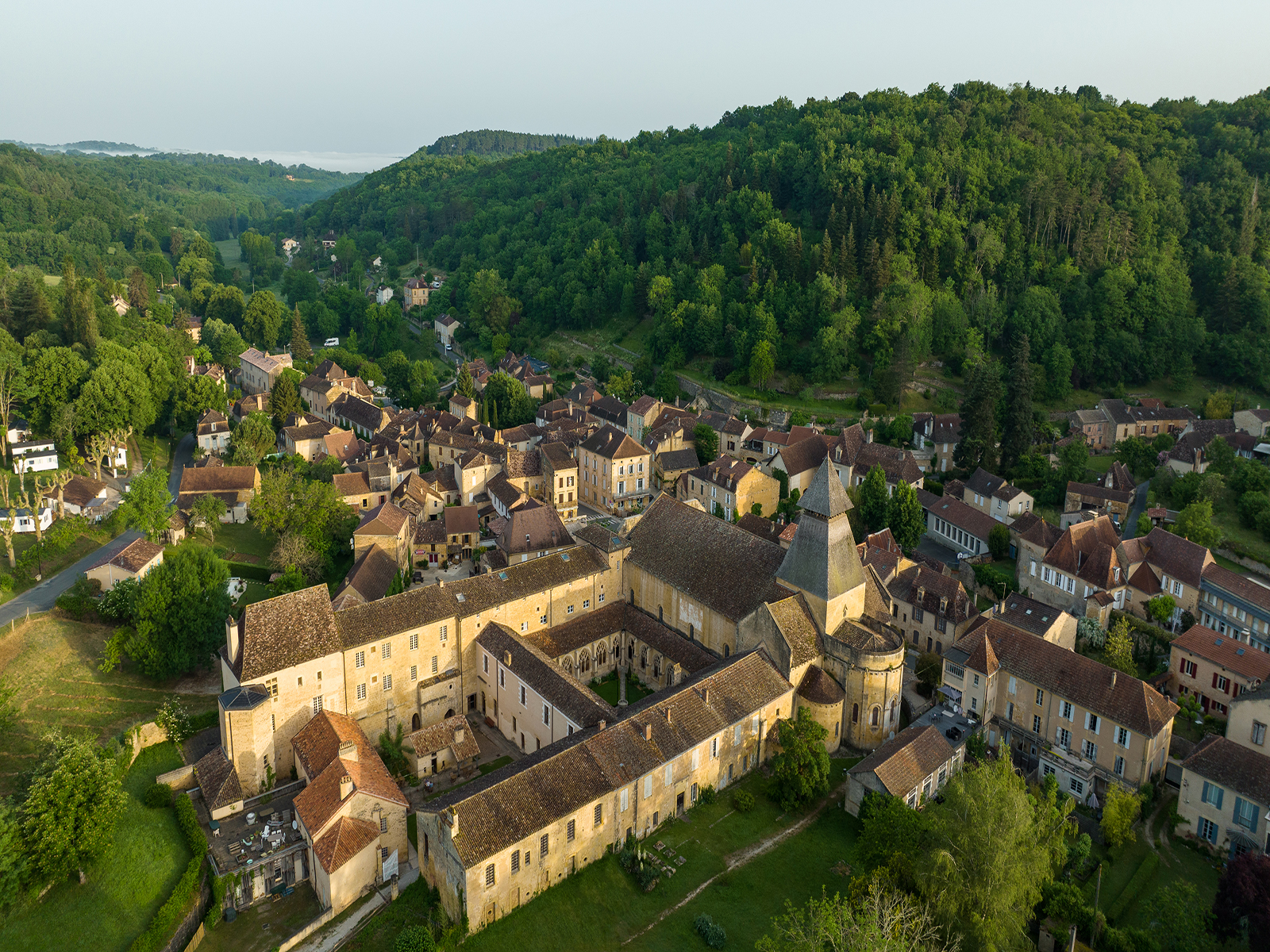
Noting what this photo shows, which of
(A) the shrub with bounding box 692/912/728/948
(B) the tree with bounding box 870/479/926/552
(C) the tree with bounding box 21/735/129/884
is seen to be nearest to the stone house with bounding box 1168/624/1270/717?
(B) the tree with bounding box 870/479/926/552

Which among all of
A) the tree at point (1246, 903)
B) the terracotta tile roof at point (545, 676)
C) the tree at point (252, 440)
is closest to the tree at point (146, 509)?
the tree at point (252, 440)

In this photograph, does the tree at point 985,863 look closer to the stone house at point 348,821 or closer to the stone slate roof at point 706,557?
the stone slate roof at point 706,557

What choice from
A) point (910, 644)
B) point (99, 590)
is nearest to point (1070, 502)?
point (910, 644)

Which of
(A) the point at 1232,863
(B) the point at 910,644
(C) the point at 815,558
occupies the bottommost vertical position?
(B) the point at 910,644

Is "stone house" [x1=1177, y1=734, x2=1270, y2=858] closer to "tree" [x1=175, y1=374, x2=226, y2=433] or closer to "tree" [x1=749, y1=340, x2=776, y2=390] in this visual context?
"tree" [x1=749, y1=340, x2=776, y2=390]

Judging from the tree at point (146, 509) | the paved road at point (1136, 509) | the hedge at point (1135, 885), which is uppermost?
the tree at point (146, 509)

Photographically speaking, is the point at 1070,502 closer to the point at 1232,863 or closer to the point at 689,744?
the point at 1232,863
